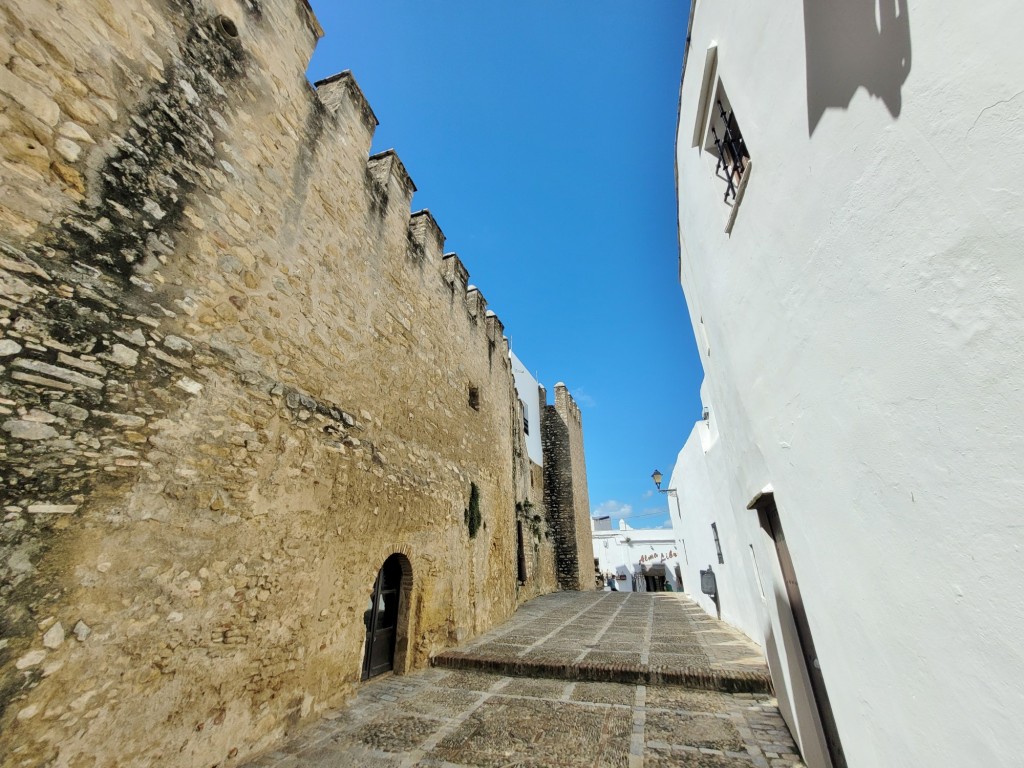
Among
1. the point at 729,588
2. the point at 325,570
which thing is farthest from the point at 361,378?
the point at 729,588

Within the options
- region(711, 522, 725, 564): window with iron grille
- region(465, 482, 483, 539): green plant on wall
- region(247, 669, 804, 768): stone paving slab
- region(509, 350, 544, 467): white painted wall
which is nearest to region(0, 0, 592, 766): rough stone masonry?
region(247, 669, 804, 768): stone paving slab

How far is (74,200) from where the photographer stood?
233cm

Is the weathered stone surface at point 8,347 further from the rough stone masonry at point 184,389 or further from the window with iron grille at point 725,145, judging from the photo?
the window with iron grille at point 725,145

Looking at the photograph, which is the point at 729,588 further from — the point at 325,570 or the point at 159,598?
the point at 159,598

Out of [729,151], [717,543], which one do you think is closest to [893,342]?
[729,151]

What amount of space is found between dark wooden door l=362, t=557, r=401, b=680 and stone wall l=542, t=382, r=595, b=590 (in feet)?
33.7

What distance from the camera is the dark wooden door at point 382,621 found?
4.63 m

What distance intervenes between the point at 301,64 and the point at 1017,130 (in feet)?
17.3

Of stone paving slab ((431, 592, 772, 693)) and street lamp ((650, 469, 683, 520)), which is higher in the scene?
street lamp ((650, 469, 683, 520))

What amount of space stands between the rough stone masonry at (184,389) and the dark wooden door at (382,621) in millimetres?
143

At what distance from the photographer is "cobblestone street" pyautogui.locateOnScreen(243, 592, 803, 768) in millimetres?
2770

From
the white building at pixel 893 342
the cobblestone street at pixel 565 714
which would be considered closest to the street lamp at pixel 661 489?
the cobblestone street at pixel 565 714

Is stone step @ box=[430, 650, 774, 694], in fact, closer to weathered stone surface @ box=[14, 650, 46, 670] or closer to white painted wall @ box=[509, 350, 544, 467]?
weathered stone surface @ box=[14, 650, 46, 670]

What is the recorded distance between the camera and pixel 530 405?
14727 mm
